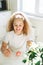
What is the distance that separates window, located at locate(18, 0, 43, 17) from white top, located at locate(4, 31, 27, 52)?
1580 millimetres

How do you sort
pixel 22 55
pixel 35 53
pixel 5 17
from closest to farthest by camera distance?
pixel 35 53
pixel 22 55
pixel 5 17

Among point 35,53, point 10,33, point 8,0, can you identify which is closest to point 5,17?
point 8,0

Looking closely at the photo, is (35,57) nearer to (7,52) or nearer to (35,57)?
(35,57)

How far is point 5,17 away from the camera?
314cm

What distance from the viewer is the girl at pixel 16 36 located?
1.50 metres

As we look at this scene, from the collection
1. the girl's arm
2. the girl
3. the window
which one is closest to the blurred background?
the window

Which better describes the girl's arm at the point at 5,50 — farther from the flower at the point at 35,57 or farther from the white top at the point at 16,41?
the flower at the point at 35,57

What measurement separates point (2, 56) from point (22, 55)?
20 centimetres

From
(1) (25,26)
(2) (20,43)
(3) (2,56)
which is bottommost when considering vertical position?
(3) (2,56)

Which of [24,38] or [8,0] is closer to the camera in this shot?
[24,38]

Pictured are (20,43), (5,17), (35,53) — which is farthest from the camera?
(5,17)

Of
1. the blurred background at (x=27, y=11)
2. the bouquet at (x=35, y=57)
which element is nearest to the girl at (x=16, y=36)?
the bouquet at (x=35, y=57)

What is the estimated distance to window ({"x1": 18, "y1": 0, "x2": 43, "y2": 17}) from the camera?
10.1 feet

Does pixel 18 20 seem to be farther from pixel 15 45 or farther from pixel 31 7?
pixel 31 7
